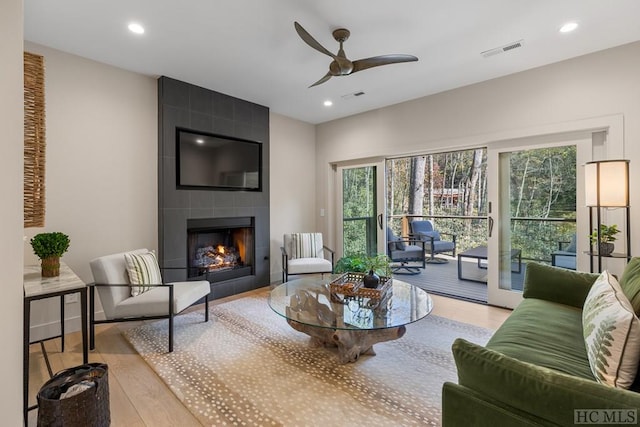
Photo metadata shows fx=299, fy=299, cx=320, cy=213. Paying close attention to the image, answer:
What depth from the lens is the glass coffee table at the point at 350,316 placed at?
2094mm

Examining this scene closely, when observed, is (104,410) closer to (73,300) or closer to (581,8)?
(73,300)

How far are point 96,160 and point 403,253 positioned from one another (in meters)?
4.53

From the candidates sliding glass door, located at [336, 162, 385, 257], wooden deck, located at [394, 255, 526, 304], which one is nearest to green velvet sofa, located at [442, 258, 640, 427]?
wooden deck, located at [394, 255, 526, 304]

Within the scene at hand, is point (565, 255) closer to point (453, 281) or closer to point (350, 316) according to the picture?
point (453, 281)

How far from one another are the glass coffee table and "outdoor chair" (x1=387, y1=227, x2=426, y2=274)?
7.79 ft

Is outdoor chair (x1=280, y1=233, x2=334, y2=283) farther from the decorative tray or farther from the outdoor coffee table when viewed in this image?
the outdoor coffee table

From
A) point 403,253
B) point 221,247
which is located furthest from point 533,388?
point 403,253

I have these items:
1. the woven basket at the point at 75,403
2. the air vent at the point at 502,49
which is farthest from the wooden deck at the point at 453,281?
the woven basket at the point at 75,403

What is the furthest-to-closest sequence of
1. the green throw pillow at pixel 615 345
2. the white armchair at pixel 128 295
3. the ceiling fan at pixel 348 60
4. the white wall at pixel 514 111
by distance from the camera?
the white wall at pixel 514 111 < the white armchair at pixel 128 295 < the ceiling fan at pixel 348 60 < the green throw pillow at pixel 615 345

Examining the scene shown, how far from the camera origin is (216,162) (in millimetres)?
4051

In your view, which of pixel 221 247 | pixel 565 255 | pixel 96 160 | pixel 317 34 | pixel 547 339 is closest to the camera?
pixel 547 339

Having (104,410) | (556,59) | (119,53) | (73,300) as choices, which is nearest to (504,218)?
(556,59)

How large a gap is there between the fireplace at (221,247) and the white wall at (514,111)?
2124mm
